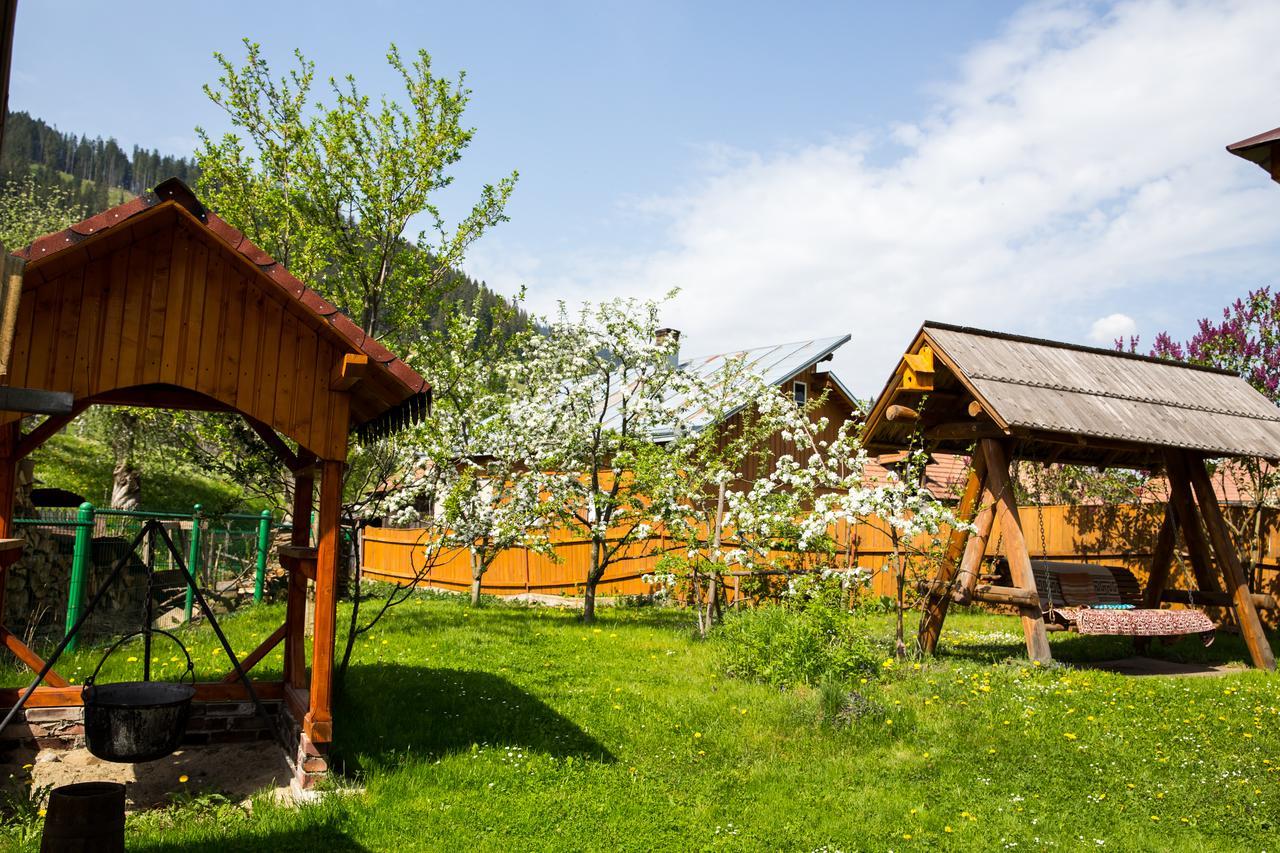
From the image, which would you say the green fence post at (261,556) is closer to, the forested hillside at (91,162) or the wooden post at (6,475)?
the wooden post at (6,475)

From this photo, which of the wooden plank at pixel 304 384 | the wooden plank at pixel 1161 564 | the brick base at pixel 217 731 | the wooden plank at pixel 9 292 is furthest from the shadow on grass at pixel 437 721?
the wooden plank at pixel 1161 564

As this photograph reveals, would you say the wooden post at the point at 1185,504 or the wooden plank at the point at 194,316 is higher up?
the wooden plank at the point at 194,316

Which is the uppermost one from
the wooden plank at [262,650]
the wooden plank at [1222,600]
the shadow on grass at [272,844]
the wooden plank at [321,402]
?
the wooden plank at [321,402]

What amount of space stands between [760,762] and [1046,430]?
17.2 ft

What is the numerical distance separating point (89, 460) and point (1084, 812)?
33304mm

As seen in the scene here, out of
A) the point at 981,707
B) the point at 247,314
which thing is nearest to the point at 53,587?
the point at 247,314

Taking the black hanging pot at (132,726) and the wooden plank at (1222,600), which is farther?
the wooden plank at (1222,600)

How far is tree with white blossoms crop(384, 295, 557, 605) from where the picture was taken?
13773 millimetres

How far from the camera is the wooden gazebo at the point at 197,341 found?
227 inches

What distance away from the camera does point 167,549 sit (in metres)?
13.9

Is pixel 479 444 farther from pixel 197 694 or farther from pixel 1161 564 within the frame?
pixel 1161 564

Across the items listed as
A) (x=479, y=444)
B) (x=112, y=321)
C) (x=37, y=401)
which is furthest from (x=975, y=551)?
(x=37, y=401)

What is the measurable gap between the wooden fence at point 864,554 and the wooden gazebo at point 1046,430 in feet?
4.45

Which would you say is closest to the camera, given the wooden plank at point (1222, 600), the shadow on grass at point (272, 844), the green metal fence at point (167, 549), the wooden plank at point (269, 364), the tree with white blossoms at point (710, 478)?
the shadow on grass at point (272, 844)
